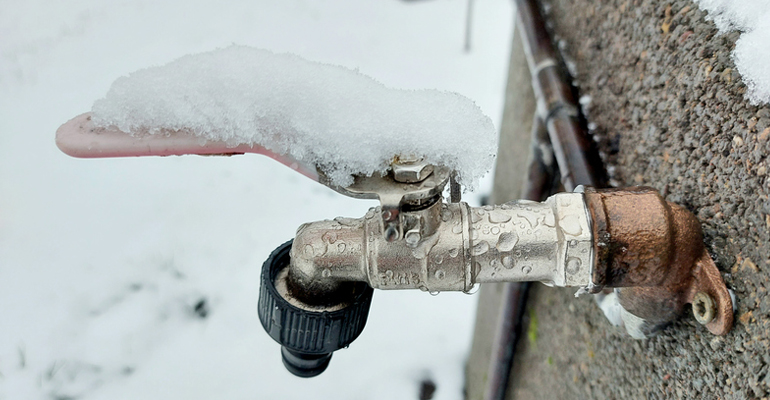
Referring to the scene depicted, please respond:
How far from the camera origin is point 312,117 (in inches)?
25.0

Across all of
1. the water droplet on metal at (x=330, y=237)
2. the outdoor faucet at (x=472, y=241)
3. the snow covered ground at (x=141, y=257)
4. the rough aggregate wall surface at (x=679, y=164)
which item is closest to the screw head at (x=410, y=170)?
the outdoor faucet at (x=472, y=241)

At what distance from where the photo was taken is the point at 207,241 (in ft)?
6.61

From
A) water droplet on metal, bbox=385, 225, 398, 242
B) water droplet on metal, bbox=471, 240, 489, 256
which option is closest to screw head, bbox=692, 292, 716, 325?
water droplet on metal, bbox=471, 240, 489, 256

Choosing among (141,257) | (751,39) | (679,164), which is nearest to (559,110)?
(679,164)

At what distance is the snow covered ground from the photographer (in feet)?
5.25

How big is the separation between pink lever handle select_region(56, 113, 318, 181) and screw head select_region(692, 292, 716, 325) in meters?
0.55

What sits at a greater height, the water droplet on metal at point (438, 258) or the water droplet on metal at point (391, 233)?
the water droplet on metal at point (391, 233)

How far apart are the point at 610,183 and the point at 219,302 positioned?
137 centimetres

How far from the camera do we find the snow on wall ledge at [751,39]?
22.8 inches

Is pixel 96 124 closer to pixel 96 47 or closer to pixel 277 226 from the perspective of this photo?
pixel 277 226

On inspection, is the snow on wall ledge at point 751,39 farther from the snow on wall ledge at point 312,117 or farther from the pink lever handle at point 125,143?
the pink lever handle at point 125,143

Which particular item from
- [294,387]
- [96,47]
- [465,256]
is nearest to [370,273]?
[465,256]

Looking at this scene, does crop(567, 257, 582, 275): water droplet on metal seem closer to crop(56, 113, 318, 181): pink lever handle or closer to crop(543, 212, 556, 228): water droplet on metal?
crop(543, 212, 556, 228): water droplet on metal

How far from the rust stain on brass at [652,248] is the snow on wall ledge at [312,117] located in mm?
151
